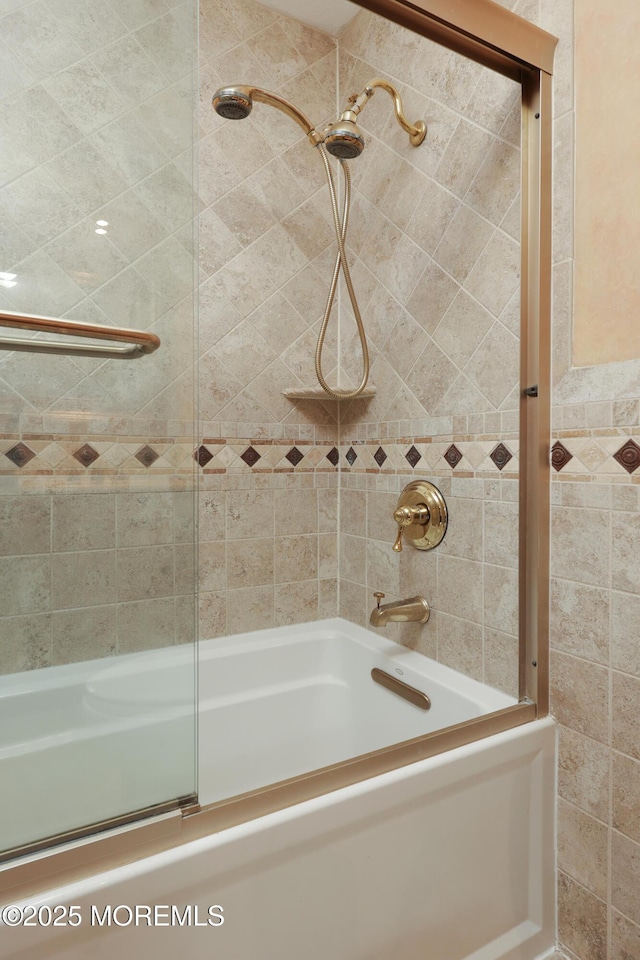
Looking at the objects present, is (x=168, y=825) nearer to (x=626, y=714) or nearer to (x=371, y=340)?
A: (x=626, y=714)

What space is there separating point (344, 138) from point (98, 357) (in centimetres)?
81

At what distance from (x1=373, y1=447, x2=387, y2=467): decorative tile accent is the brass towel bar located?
79 centimetres

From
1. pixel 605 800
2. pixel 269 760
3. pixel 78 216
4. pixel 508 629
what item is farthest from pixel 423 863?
pixel 78 216

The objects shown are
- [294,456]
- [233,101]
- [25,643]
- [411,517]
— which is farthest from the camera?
[294,456]

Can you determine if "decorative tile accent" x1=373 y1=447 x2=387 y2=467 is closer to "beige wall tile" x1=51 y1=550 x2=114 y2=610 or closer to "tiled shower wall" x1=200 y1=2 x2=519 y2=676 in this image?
"tiled shower wall" x1=200 y1=2 x2=519 y2=676

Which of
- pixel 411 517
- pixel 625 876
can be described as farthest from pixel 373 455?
pixel 625 876

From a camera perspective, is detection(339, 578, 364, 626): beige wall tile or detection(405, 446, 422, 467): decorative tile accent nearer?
detection(405, 446, 422, 467): decorative tile accent

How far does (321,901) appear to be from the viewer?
79 centimetres

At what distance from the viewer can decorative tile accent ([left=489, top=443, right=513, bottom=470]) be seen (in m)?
1.12

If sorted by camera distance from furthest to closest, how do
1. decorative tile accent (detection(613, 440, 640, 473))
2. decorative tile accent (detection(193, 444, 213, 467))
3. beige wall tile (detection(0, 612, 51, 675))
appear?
decorative tile accent (detection(193, 444, 213, 467))
decorative tile accent (detection(613, 440, 640, 473))
beige wall tile (detection(0, 612, 51, 675))

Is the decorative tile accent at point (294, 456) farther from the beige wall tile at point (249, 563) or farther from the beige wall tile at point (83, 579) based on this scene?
the beige wall tile at point (83, 579)

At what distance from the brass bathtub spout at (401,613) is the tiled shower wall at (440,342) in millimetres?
28

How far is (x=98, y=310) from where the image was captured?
2.83 ft

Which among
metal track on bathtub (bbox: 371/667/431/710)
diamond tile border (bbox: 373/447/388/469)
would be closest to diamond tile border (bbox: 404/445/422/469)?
diamond tile border (bbox: 373/447/388/469)
